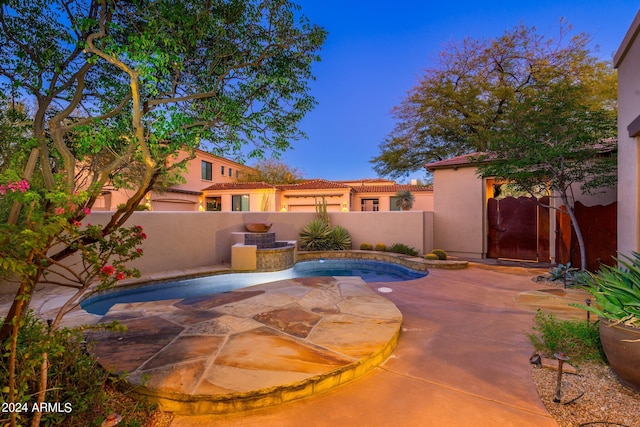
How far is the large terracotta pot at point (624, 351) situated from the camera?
2400mm

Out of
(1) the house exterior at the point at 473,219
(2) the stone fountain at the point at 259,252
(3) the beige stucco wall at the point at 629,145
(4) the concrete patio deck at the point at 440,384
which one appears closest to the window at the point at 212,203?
(2) the stone fountain at the point at 259,252

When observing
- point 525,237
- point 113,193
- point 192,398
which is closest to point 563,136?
point 525,237

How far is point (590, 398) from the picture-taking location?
2.44m

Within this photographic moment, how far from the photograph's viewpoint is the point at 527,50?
15461 mm

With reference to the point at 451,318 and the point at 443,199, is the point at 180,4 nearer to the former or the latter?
the point at 451,318

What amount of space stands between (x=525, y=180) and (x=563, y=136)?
140cm

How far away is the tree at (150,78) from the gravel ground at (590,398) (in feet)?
12.7

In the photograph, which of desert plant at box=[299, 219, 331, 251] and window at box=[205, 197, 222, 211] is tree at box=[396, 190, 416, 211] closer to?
desert plant at box=[299, 219, 331, 251]

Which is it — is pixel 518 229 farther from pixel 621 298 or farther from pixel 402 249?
pixel 621 298

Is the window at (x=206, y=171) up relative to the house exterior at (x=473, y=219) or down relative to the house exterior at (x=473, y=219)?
up

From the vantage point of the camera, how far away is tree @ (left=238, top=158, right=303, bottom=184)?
2994 cm

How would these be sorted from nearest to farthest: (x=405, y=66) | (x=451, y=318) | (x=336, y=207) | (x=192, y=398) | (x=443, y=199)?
(x=192, y=398) < (x=451, y=318) < (x=443, y=199) < (x=405, y=66) < (x=336, y=207)

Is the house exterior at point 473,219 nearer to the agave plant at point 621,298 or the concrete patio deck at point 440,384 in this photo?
the concrete patio deck at point 440,384

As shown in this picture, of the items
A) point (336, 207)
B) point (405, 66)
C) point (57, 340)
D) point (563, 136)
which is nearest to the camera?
point (57, 340)
